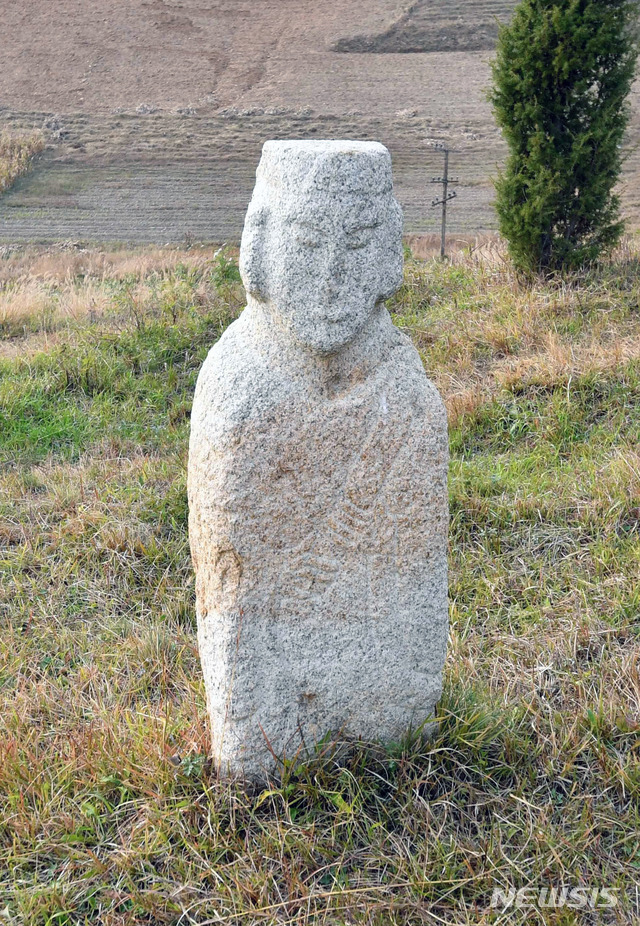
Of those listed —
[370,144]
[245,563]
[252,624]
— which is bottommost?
[252,624]

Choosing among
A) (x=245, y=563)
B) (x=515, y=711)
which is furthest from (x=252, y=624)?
(x=515, y=711)

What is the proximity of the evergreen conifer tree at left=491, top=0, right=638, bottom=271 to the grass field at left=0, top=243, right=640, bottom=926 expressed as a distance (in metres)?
0.72

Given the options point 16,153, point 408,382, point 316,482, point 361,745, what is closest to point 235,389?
point 316,482

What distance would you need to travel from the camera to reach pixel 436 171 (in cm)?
1061

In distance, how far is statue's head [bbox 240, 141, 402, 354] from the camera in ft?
5.93

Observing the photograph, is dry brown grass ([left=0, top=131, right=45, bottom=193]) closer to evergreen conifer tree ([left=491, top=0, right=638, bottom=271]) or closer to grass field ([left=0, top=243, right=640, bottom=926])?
grass field ([left=0, top=243, right=640, bottom=926])

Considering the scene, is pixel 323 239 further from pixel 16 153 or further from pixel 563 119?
pixel 16 153

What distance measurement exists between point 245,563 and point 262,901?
0.76 metres

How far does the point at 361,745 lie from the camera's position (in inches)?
87.0

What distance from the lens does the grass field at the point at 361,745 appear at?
6.40ft

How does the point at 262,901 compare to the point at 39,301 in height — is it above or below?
above

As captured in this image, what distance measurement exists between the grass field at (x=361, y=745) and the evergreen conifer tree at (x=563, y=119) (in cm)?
72

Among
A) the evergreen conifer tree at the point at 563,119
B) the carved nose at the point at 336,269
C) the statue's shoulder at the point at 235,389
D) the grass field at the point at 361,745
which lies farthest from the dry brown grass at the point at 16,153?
the carved nose at the point at 336,269

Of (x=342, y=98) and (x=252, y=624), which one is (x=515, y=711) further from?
(x=342, y=98)
